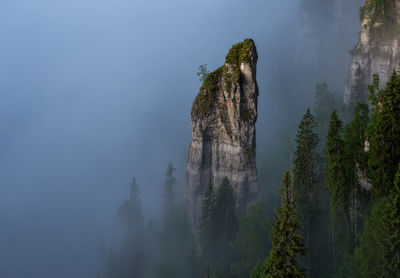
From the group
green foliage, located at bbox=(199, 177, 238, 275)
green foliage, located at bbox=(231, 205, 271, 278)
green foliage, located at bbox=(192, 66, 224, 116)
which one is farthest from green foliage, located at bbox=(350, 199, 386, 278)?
green foliage, located at bbox=(192, 66, 224, 116)

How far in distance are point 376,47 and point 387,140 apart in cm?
3379

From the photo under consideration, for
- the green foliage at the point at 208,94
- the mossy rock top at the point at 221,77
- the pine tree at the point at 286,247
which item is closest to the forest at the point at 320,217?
the pine tree at the point at 286,247

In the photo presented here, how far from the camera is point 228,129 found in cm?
4528

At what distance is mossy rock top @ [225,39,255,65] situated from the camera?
41562 mm

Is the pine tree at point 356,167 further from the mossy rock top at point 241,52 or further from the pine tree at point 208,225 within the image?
the pine tree at point 208,225

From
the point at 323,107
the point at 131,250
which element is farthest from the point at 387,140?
the point at 131,250

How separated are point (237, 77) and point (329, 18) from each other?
79719 mm

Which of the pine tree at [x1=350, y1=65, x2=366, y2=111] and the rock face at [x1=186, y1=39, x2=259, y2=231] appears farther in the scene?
the pine tree at [x1=350, y1=65, x2=366, y2=111]

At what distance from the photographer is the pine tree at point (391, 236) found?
21.8 metres

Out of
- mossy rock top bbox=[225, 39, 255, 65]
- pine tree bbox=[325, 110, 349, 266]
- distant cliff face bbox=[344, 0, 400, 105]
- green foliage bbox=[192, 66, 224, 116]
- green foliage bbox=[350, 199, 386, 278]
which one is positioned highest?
distant cliff face bbox=[344, 0, 400, 105]

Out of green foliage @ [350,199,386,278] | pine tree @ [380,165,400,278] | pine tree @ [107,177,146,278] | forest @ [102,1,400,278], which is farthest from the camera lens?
pine tree @ [107,177,146,278]

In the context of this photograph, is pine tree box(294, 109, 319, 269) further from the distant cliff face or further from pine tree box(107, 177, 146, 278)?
pine tree box(107, 177, 146, 278)

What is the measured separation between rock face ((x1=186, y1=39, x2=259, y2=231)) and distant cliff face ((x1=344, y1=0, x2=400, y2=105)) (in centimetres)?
2011

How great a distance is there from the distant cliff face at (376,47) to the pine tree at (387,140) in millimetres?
21150
